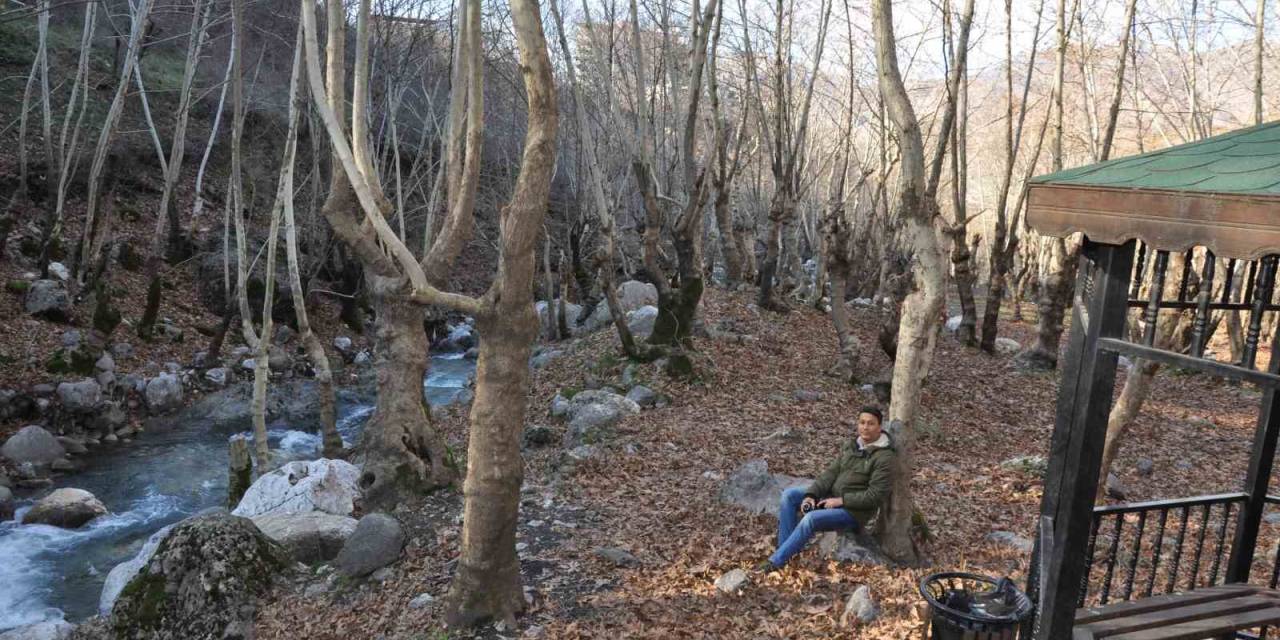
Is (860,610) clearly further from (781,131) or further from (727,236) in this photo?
(727,236)

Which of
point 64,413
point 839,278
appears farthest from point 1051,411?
point 64,413

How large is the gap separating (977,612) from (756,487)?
2.92 meters

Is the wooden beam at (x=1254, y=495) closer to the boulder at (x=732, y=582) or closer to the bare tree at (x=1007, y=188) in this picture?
the boulder at (x=732, y=582)

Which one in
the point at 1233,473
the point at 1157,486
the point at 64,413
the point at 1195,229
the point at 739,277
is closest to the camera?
the point at 1195,229

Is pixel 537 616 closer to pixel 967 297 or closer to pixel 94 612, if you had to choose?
pixel 94 612

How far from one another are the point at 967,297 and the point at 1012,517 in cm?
905

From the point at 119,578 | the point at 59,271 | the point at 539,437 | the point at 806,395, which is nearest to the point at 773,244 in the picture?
the point at 806,395

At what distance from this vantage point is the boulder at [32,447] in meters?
9.91

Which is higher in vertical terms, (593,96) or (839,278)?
(593,96)

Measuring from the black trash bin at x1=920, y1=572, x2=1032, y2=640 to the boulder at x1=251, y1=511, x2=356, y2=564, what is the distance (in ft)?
14.6

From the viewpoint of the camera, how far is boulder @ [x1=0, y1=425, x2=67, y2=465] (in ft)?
32.5

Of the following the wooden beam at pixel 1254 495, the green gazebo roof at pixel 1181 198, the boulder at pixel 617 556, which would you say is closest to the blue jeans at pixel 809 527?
the boulder at pixel 617 556

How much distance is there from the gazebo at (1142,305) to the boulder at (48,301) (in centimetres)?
1467

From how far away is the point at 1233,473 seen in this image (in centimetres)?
919
